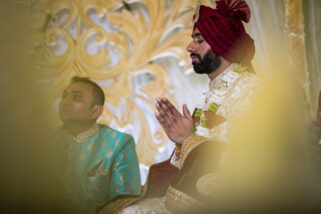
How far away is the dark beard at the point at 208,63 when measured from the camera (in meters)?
4.97

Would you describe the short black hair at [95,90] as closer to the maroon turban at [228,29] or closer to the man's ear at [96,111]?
the man's ear at [96,111]

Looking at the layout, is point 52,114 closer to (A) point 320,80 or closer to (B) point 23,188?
(B) point 23,188

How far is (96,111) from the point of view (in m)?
5.17

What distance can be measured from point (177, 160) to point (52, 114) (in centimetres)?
118

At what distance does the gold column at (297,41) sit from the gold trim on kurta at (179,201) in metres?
1.34

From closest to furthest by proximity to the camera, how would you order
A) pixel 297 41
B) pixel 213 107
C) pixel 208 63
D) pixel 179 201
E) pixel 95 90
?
pixel 179 201 < pixel 213 107 < pixel 208 63 < pixel 297 41 < pixel 95 90

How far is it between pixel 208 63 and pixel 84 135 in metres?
1.22

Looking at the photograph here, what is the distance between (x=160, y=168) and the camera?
5.00 m

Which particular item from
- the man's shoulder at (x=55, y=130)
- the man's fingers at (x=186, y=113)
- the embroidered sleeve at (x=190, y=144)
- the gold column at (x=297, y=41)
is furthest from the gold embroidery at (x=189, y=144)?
the man's shoulder at (x=55, y=130)

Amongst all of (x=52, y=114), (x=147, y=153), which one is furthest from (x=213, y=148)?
(x=52, y=114)

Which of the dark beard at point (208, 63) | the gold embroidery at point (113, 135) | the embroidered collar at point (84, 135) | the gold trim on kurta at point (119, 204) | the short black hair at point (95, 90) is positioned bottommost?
the gold trim on kurta at point (119, 204)

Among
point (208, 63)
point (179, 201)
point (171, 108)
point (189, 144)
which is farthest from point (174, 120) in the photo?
point (179, 201)

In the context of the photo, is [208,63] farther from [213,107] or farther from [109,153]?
[109,153]

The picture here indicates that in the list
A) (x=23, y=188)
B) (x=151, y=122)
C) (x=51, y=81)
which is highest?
(x=51, y=81)
